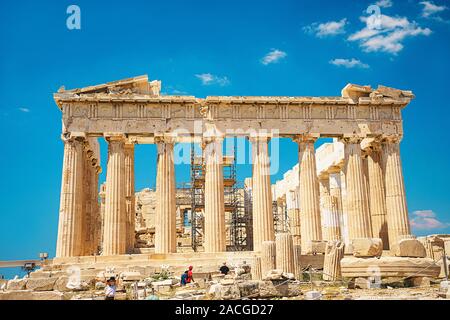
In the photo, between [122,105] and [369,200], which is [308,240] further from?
[122,105]

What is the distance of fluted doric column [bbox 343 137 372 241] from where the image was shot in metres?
29.6

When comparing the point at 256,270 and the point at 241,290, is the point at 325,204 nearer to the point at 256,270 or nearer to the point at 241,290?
the point at 256,270

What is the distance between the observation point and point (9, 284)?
1988cm

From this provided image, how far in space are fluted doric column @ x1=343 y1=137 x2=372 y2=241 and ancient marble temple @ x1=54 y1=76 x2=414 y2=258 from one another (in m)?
0.06

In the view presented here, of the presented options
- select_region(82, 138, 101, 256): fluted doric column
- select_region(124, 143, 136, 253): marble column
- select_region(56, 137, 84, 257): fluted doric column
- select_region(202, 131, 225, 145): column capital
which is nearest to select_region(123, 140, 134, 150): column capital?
select_region(124, 143, 136, 253): marble column

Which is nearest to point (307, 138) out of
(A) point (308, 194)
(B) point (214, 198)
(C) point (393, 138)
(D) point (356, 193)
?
(A) point (308, 194)

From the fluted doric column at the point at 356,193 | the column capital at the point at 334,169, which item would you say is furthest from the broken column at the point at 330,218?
the fluted doric column at the point at 356,193

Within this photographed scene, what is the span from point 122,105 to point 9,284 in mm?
12529

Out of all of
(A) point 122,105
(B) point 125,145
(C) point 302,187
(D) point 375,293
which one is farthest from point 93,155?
(D) point 375,293

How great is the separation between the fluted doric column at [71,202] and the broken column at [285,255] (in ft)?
39.8

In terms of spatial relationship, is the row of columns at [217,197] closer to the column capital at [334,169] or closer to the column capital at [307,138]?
the column capital at [307,138]

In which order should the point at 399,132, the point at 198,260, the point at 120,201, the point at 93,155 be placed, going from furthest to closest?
the point at 93,155 < the point at 399,132 < the point at 120,201 < the point at 198,260

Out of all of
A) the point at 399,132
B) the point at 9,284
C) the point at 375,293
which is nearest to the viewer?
the point at 375,293

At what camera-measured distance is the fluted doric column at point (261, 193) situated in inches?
1128
